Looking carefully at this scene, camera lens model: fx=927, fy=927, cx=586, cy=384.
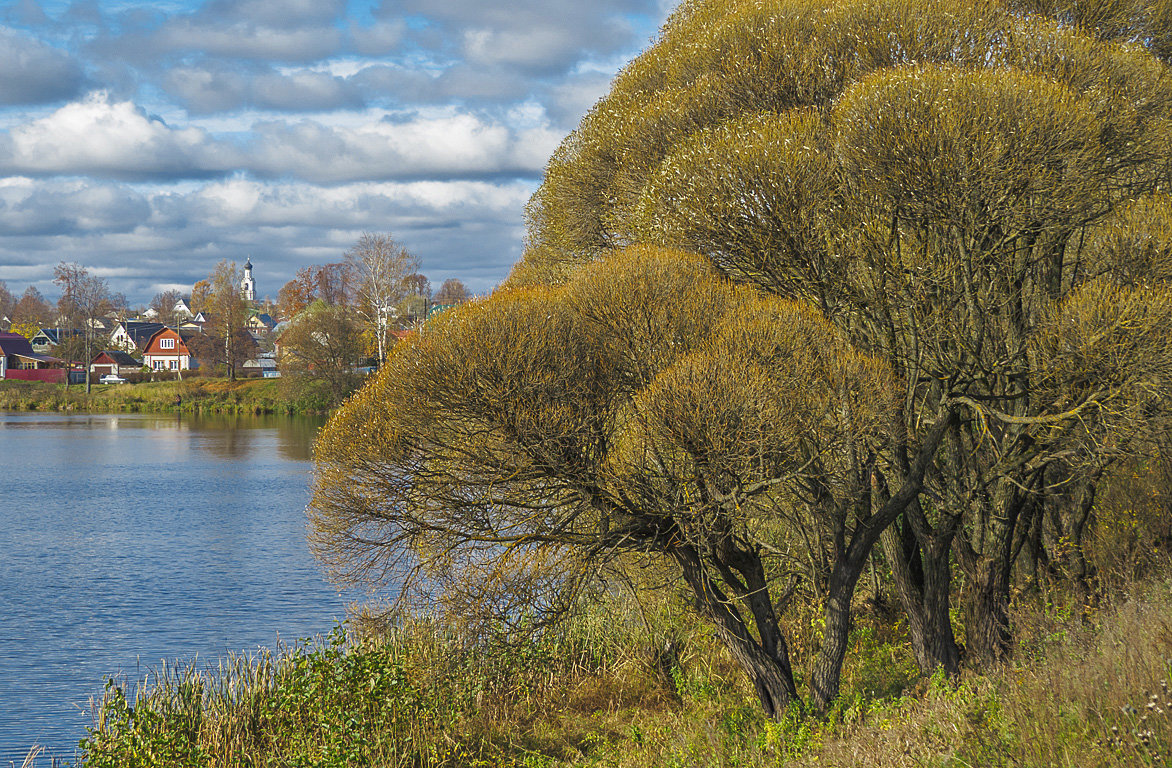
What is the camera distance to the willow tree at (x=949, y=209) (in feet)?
36.4

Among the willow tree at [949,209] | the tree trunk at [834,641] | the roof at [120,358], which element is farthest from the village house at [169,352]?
the tree trunk at [834,641]

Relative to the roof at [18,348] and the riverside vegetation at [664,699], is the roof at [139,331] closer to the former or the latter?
the roof at [18,348]

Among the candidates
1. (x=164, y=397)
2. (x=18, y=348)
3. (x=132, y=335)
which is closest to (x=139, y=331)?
(x=132, y=335)

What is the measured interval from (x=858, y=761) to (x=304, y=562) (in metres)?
20.7

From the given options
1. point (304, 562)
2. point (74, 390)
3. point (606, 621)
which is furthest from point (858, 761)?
point (74, 390)

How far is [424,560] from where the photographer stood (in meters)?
11.8

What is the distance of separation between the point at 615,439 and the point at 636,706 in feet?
16.3

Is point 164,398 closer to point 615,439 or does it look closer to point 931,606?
point 615,439

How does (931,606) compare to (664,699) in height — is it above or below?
above

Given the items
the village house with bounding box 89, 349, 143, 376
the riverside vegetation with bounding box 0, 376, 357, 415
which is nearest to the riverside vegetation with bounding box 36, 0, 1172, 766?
the riverside vegetation with bounding box 0, 376, 357, 415

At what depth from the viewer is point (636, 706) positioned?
46.7 feet

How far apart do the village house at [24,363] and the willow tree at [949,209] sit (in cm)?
10590

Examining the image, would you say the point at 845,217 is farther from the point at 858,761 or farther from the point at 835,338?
the point at 858,761

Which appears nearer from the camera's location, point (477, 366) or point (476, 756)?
point (477, 366)
